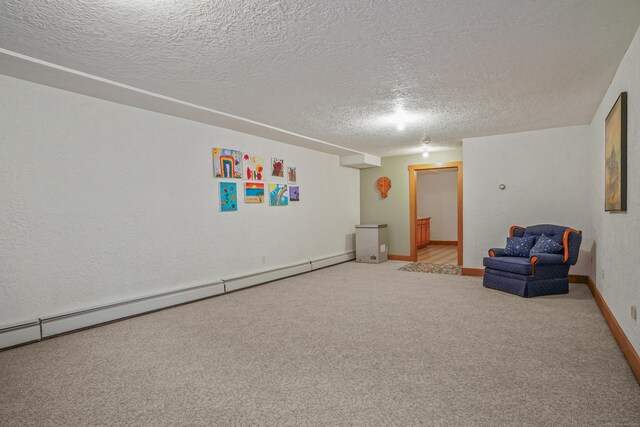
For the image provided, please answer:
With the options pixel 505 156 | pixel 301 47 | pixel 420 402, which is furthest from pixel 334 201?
pixel 420 402

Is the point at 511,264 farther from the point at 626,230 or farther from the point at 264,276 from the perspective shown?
the point at 264,276

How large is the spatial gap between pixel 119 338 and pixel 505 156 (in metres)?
6.27

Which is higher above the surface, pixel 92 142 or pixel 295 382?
pixel 92 142

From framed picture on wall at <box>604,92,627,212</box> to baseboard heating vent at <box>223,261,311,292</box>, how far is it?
4.58 metres

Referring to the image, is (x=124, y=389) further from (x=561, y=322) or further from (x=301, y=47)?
(x=561, y=322)

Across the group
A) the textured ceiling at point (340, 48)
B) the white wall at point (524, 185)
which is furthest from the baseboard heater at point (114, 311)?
the white wall at point (524, 185)

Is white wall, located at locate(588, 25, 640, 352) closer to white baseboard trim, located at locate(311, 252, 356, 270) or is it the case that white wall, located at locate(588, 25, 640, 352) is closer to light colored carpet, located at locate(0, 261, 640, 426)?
light colored carpet, located at locate(0, 261, 640, 426)

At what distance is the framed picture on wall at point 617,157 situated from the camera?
2850 millimetres

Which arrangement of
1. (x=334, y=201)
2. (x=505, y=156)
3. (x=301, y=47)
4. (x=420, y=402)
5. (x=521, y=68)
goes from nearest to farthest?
(x=420, y=402) < (x=301, y=47) < (x=521, y=68) < (x=505, y=156) < (x=334, y=201)

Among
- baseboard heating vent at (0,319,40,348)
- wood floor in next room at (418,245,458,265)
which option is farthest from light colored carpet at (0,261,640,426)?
wood floor in next room at (418,245,458,265)

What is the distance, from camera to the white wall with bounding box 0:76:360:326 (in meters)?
3.21

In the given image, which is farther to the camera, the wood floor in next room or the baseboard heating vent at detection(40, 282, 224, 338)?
the wood floor in next room

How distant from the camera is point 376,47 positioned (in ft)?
9.09

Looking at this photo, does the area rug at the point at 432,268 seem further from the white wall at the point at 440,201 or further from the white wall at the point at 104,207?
the white wall at the point at 440,201
